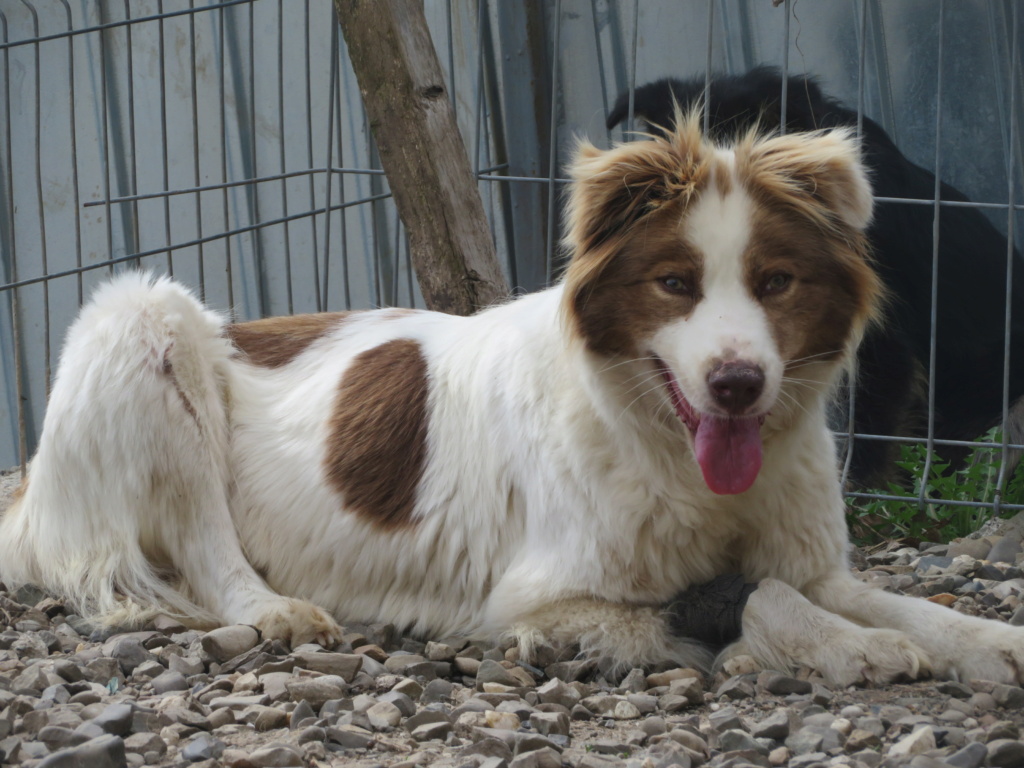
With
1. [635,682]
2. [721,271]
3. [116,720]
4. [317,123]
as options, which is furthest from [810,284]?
[317,123]

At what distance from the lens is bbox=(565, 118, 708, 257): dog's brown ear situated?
2807 mm

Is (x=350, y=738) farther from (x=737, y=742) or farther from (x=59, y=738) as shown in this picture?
(x=737, y=742)

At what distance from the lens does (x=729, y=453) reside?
2.77 m

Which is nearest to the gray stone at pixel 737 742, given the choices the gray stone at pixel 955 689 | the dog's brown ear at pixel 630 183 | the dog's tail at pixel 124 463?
the gray stone at pixel 955 689

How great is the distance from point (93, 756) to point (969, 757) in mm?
1612

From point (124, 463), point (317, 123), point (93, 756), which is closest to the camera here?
point (93, 756)

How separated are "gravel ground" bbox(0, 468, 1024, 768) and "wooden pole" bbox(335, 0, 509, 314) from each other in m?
1.72

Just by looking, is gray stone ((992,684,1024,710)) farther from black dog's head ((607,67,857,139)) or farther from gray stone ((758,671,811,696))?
black dog's head ((607,67,857,139))

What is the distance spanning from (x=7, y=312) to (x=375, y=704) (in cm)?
539

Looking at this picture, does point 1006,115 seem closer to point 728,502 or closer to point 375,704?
point 728,502

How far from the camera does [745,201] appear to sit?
9.11 ft

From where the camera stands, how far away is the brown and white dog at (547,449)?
8.98ft

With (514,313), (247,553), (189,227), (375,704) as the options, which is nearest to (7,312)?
(189,227)

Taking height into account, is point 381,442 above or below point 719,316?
below
